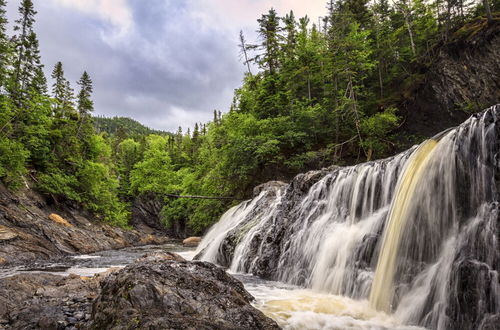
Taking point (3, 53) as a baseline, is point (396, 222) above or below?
below

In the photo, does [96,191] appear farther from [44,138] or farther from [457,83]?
[457,83]

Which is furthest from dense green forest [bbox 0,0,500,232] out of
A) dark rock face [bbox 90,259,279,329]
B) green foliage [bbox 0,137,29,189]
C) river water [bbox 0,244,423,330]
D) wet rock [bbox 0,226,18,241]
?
dark rock face [bbox 90,259,279,329]

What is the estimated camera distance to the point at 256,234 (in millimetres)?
10336

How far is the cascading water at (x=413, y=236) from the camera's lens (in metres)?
4.12

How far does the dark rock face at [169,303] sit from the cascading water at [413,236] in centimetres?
255

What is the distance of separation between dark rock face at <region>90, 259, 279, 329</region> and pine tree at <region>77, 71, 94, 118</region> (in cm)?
2875

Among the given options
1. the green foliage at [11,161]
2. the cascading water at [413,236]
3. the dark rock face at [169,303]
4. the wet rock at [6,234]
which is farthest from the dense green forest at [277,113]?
the dark rock face at [169,303]

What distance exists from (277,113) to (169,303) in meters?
19.5

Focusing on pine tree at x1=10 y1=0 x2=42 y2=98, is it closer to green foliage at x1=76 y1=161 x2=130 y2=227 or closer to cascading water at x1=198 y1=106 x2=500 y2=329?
green foliage at x1=76 y1=161 x2=130 y2=227

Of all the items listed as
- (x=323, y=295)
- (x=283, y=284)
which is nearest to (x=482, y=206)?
(x=323, y=295)

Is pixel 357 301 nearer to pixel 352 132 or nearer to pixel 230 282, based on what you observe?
pixel 230 282

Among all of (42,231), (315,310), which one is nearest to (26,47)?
(42,231)

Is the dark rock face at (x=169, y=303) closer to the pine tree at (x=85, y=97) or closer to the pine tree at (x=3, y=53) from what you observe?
the pine tree at (x=3, y=53)

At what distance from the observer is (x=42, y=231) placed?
14891 mm
